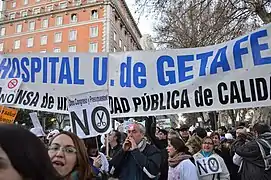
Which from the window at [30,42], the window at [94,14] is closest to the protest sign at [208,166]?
the window at [94,14]

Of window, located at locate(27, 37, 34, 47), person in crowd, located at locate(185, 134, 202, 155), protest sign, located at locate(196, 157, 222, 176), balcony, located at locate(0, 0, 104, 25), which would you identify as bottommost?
protest sign, located at locate(196, 157, 222, 176)

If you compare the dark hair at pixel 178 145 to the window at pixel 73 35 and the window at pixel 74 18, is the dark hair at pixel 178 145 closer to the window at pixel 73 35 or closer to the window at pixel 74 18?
the window at pixel 73 35

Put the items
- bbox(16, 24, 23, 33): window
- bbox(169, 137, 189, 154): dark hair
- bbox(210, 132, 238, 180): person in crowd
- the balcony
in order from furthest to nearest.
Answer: bbox(16, 24, 23, 33): window < the balcony < bbox(210, 132, 238, 180): person in crowd < bbox(169, 137, 189, 154): dark hair

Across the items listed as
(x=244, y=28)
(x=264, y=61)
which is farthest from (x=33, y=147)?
(x=244, y=28)

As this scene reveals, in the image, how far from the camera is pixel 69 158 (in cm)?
239

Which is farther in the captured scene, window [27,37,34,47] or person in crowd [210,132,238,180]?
window [27,37,34,47]

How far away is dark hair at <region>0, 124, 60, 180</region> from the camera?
41.6 inches

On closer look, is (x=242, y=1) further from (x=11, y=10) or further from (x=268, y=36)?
(x=11, y=10)

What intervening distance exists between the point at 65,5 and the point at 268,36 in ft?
185

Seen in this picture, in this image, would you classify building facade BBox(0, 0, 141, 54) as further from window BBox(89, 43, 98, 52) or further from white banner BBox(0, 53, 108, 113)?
white banner BBox(0, 53, 108, 113)

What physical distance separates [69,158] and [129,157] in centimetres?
156

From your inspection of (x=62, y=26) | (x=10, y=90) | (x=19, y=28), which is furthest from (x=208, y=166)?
(x=19, y=28)

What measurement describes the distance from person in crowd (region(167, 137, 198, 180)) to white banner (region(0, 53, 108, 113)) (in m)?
1.18

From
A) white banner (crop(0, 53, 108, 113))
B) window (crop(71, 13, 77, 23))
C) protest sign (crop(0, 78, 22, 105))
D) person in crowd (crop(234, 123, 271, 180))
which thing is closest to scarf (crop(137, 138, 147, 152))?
white banner (crop(0, 53, 108, 113))
